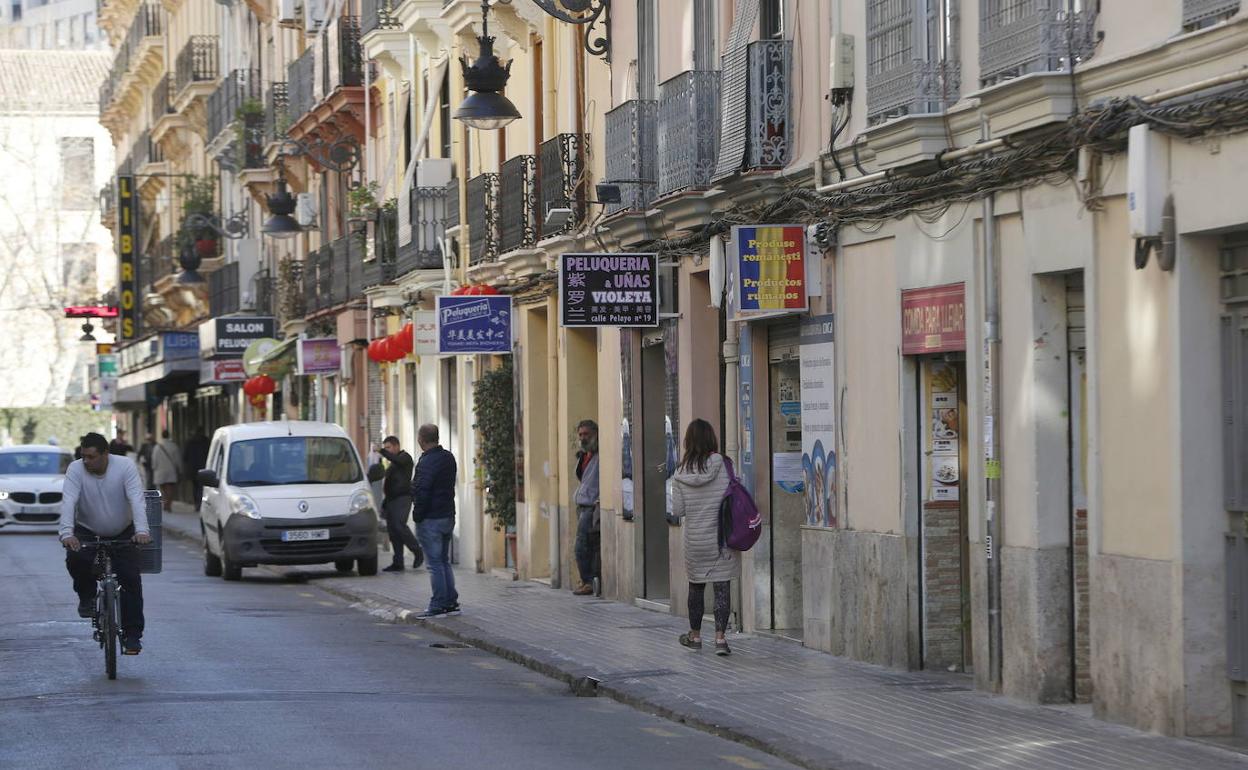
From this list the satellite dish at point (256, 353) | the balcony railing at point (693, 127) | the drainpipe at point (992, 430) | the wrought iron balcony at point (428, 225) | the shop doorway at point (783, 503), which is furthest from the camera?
the satellite dish at point (256, 353)

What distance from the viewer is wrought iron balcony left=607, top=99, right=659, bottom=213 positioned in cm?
2155

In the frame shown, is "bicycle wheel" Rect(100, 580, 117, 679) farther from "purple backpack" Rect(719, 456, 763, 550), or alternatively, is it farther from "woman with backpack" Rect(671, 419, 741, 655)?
"purple backpack" Rect(719, 456, 763, 550)

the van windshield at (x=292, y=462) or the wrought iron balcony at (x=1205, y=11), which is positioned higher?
the wrought iron balcony at (x=1205, y=11)

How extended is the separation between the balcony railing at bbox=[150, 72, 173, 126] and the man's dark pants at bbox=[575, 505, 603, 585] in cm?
4230

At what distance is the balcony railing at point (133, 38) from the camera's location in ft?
226

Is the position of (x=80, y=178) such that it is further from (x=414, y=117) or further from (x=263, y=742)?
(x=263, y=742)

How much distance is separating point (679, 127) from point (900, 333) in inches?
181

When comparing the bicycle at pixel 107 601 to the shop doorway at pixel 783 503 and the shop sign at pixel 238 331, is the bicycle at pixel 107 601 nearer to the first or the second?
the shop doorway at pixel 783 503

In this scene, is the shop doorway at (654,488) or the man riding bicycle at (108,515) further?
the shop doorway at (654,488)

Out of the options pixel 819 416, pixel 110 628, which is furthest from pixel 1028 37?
pixel 110 628

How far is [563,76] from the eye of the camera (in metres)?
26.4

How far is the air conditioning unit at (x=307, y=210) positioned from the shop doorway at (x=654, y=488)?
74.2ft

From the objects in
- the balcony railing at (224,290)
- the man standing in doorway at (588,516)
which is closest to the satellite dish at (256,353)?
the balcony railing at (224,290)

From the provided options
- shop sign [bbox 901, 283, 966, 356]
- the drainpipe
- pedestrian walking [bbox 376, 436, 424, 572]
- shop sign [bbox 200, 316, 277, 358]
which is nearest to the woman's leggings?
shop sign [bbox 901, 283, 966, 356]
